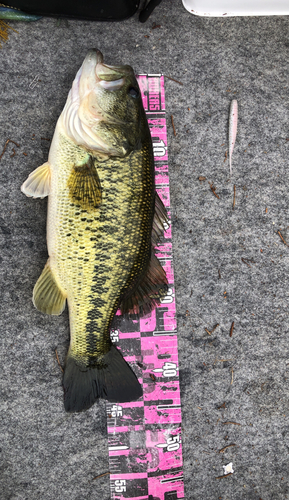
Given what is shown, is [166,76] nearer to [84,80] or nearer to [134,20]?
[134,20]

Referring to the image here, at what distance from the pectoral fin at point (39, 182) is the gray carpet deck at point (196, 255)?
0.63 ft

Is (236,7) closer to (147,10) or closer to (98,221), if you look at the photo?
(147,10)

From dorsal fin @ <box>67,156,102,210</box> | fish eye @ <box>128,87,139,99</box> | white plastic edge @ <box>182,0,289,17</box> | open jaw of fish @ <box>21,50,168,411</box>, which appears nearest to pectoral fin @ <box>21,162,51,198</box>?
open jaw of fish @ <box>21,50,168,411</box>

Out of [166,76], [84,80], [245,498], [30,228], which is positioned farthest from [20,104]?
[245,498]

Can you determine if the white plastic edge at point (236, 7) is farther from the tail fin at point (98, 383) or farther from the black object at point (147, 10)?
the tail fin at point (98, 383)

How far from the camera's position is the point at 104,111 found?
114 centimetres

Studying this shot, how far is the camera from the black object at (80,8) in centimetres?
135

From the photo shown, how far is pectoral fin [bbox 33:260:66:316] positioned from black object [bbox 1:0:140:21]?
1036 millimetres

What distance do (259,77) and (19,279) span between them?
141 cm

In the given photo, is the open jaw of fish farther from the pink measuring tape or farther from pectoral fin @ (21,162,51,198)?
the pink measuring tape

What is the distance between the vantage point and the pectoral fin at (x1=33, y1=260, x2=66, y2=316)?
1277 millimetres

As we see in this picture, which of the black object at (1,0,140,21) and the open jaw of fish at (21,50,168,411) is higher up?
the black object at (1,0,140,21)

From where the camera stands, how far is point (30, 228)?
142cm

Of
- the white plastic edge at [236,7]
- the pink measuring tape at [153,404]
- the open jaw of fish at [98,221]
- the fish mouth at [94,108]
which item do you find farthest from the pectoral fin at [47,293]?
the white plastic edge at [236,7]
